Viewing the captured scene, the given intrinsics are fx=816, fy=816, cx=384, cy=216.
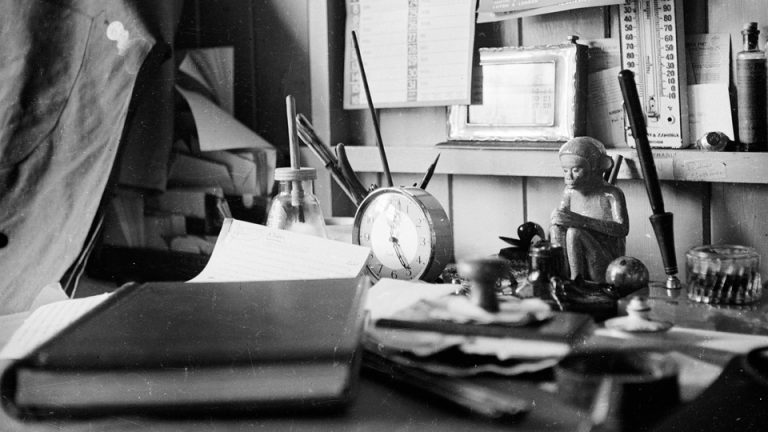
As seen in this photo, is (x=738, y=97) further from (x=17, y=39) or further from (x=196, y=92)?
(x=17, y=39)

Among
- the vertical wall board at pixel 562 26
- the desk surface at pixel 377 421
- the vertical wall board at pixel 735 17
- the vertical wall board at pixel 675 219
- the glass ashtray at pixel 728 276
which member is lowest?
the desk surface at pixel 377 421

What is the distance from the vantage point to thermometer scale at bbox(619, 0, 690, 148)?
1.14 meters

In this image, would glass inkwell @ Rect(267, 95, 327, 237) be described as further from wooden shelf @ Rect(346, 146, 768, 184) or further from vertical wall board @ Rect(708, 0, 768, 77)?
vertical wall board @ Rect(708, 0, 768, 77)

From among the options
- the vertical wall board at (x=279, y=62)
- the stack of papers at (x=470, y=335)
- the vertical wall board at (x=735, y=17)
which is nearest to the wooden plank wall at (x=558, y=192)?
the vertical wall board at (x=735, y=17)

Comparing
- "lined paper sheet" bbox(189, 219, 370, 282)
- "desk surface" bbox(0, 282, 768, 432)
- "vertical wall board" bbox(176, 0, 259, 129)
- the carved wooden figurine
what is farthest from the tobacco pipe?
"vertical wall board" bbox(176, 0, 259, 129)

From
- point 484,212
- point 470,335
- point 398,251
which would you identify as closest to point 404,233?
point 398,251

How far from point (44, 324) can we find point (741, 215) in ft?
3.09

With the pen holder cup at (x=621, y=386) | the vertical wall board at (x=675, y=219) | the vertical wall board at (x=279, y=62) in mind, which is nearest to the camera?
the pen holder cup at (x=621, y=386)

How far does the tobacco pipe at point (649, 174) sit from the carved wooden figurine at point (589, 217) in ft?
0.14

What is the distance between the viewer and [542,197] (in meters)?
1.31

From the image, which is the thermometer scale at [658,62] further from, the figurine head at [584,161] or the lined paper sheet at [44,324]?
the lined paper sheet at [44,324]

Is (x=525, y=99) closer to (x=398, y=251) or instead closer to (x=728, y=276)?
(x=398, y=251)

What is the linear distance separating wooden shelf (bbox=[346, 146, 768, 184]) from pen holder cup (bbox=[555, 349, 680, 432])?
1.40ft

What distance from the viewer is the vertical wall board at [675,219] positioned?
3.84ft
